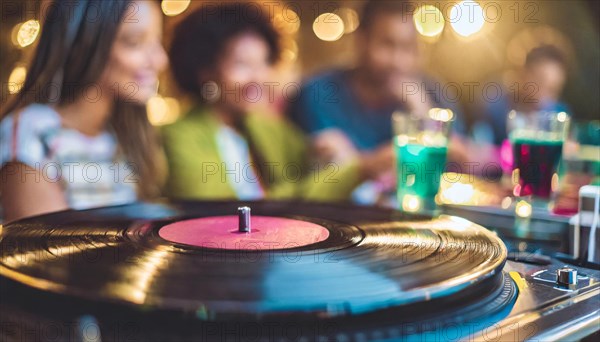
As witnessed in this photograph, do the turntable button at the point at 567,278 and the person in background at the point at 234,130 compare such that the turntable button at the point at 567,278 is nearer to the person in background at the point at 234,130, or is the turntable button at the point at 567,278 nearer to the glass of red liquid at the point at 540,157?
the glass of red liquid at the point at 540,157

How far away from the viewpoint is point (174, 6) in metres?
1.76

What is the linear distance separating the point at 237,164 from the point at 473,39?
960 millimetres

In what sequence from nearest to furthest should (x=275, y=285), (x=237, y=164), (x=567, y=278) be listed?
(x=275, y=285), (x=567, y=278), (x=237, y=164)

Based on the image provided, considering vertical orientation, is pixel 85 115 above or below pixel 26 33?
below

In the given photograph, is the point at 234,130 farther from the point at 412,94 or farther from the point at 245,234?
the point at 245,234

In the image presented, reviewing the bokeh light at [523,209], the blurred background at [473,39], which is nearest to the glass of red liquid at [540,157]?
the bokeh light at [523,209]

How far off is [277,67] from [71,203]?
78cm

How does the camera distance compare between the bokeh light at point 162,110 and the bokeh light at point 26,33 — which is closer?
the bokeh light at point 26,33

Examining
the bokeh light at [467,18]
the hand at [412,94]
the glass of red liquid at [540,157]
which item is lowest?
the glass of red liquid at [540,157]

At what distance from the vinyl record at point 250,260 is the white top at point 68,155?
60 centimetres

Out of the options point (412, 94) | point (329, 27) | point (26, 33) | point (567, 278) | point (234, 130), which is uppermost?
point (329, 27)

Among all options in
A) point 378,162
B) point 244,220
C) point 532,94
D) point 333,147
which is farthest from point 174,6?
point 532,94

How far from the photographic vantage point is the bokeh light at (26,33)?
1445 mm

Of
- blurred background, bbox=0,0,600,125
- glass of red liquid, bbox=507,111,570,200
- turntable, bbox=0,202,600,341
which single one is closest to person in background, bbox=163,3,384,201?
blurred background, bbox=0,0,600,125
